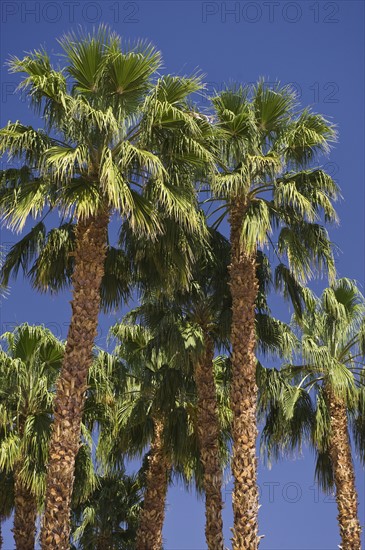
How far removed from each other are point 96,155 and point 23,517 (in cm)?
783

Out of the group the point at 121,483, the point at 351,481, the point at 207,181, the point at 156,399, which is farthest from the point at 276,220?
the point at 121,483

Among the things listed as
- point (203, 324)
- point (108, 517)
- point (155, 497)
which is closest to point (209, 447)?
point (203, 324)

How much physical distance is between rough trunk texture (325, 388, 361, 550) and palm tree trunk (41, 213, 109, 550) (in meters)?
8.00

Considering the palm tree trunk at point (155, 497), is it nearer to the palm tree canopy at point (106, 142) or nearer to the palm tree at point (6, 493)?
the palm tree at point (6, 493)

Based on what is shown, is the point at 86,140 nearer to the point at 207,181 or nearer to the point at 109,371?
the point at 207,181

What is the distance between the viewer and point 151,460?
1998cm

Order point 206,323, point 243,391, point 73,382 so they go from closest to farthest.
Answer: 1. point 73,382
2. point 243,391
3. point 206,323

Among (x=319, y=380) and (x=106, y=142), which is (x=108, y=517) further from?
(x=106, y=142)

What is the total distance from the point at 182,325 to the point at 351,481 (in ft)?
17.4

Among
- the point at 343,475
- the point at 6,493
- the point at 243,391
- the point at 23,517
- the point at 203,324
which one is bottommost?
the point at 23,517

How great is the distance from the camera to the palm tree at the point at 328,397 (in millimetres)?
18812

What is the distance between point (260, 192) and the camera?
56.2ft

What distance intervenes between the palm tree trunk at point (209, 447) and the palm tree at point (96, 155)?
368 centimetres

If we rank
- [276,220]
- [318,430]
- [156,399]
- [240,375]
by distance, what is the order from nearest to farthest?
1. [240,375]
2. [276,220]
3. [156,399]
4. [318,430]
